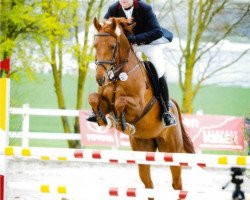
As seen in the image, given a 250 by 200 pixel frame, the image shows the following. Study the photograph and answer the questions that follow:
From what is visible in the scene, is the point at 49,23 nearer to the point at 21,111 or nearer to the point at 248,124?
the point at 21,111

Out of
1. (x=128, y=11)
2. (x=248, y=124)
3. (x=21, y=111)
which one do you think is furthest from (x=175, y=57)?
(x=128, y=11)

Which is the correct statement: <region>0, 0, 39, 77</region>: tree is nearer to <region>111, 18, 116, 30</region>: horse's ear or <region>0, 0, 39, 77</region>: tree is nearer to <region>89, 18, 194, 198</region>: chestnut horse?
<region>89, 18, 194, 198</region>: chestnut horse

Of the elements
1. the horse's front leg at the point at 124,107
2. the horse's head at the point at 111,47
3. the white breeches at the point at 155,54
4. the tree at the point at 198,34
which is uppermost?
the horse's head at the point at 111,47

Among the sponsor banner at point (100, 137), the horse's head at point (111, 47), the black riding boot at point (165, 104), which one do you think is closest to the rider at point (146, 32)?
the black riding boot at point (165, 104)

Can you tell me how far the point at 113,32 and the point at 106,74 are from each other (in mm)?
430

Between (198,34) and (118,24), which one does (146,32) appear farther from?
(198,34)

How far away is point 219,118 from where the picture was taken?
11.4m

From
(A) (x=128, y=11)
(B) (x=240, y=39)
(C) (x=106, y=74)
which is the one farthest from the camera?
(B) (x=240, y=39)

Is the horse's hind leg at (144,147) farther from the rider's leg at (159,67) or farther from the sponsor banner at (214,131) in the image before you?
the sponsor banner at (214,131)

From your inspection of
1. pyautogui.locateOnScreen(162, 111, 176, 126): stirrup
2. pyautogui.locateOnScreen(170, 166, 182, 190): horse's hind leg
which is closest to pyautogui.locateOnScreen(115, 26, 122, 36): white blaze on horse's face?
pyautogui.locateOnScreen(162, 111, 176, 126): stirrup

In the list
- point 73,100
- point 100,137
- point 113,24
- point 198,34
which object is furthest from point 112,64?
point 73,100

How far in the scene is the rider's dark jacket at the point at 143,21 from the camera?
539 cm

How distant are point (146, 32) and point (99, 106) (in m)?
0.86

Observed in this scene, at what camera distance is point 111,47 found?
5129mm
